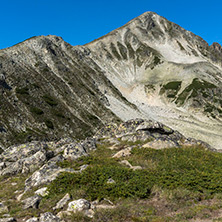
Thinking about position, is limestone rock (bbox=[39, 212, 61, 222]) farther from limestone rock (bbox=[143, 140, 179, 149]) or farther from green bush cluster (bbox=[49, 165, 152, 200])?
limestone rock (bbox=[143, 140, 179, 149])

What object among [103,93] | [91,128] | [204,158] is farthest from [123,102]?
[204,158]

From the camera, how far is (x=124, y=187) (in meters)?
14.1

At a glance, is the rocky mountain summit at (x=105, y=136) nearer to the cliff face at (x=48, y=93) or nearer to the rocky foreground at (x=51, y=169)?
the rocky foreground at (x=51, y=169)

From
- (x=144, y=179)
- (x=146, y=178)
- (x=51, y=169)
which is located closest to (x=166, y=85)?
(x=51, y=169)

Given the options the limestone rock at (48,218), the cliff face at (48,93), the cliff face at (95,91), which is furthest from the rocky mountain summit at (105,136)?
the cliff face at (95,91)

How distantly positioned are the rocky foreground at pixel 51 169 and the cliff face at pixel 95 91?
113 ft

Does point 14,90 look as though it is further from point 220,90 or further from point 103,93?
point 220,90

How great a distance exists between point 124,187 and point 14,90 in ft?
254

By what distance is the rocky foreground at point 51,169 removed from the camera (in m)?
12.3

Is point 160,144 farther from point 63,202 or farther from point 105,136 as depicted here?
point 63,202

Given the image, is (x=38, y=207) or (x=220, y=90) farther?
(x=220, y=90)

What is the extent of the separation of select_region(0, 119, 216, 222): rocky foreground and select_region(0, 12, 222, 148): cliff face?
34533 mm

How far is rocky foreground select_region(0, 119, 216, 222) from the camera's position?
12328 mm

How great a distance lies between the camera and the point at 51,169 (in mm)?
19062
